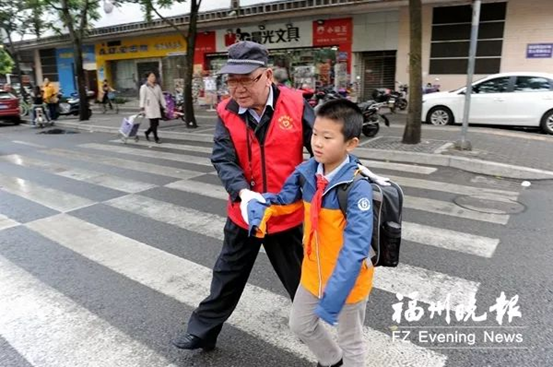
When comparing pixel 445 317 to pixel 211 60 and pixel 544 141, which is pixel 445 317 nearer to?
pixel 544 141

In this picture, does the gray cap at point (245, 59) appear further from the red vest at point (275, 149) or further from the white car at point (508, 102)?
the white car at point (508, 102)

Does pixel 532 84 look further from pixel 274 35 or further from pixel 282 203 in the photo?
pixel 274 35

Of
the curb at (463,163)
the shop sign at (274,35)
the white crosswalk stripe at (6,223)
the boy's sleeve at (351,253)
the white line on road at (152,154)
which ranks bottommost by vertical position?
the white crosswalk stripe at (6,223)

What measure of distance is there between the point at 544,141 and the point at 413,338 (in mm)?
8780

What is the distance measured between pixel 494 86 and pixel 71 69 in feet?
95.9

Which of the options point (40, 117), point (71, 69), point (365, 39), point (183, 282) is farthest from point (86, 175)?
point (71, 69)

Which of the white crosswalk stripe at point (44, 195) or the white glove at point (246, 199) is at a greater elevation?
the white glove at point (246, 199)

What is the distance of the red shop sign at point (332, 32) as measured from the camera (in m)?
17.7

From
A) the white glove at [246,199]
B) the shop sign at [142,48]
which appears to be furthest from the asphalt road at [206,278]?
the shop sign at [142,48]

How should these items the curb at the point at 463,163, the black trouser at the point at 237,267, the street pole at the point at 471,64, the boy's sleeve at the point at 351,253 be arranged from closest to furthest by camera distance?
1. the boy's sleeve at the point at 351,253
2. the black trouser at the point at 237,267
3. the curb at the point at 463,163
4. the street pole at the point at 471,64

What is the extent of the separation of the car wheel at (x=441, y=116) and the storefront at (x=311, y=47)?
233 inches

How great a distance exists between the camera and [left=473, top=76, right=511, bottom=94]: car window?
37.9 ft

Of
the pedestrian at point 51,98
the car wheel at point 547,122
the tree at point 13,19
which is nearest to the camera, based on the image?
the car wheel at point 547,122

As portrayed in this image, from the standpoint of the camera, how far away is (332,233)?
6.91 feet
